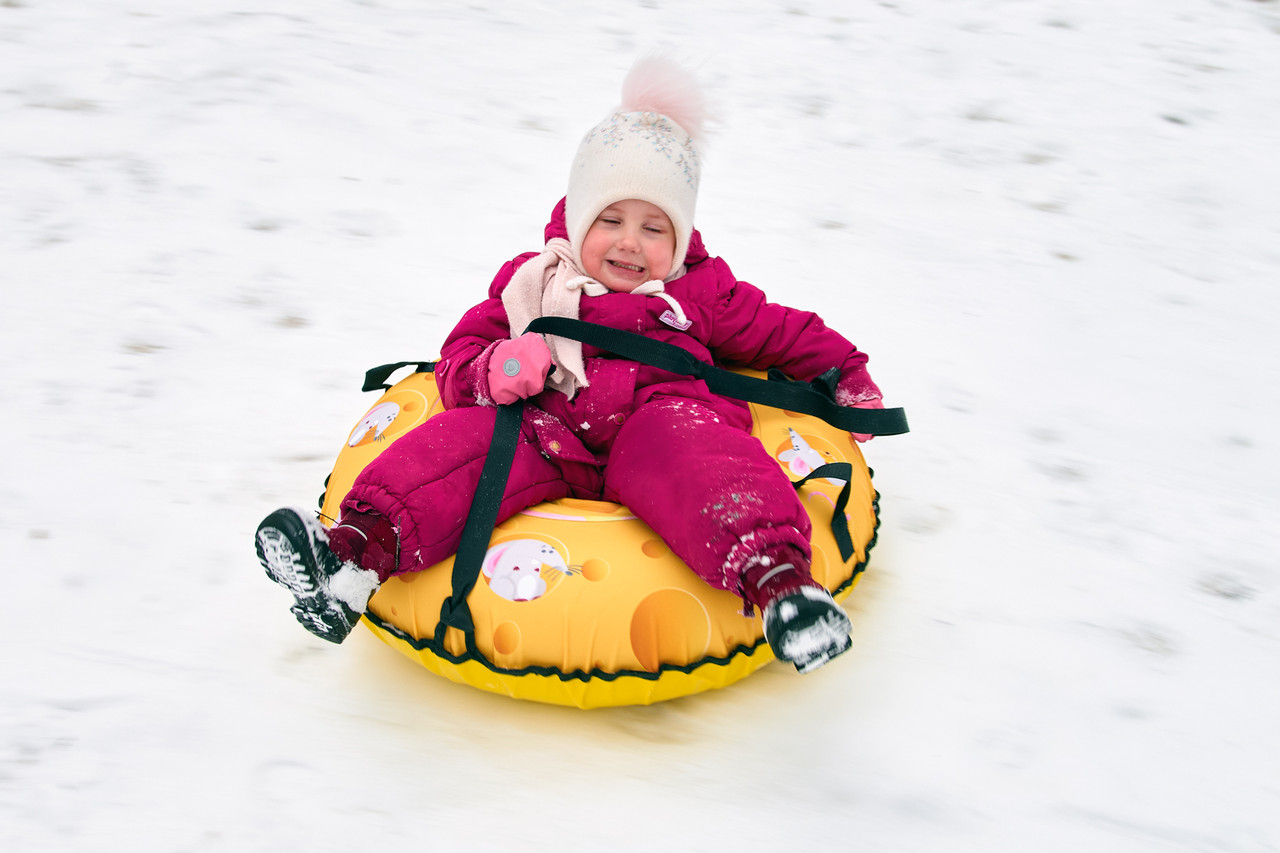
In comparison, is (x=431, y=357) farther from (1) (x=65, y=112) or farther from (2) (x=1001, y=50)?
(2) (x=1001, y=50)

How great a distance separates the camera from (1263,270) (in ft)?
11.0

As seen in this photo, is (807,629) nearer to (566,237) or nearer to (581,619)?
(581,619)

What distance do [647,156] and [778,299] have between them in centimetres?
132

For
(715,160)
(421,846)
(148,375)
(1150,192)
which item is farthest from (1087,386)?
(148,375)

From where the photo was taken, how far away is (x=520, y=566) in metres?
1.58

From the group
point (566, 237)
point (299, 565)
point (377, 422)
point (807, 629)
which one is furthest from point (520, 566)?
point (566, 237)

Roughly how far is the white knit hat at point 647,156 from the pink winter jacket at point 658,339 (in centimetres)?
11

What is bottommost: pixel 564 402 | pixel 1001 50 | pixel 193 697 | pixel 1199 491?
pixel 193 697

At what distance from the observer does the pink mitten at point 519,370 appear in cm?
175

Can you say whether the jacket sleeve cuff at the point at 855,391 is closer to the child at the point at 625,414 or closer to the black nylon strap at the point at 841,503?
the child at the point at 625,414

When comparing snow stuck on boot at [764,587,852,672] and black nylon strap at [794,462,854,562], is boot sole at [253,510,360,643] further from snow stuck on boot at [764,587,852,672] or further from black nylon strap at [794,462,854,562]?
black nylon strap at [794,462,854,562]

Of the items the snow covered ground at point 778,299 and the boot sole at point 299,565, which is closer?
the boot sole at point 299,565

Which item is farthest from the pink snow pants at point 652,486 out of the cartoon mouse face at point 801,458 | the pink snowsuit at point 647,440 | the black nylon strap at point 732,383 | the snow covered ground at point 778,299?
the snow covered ground at point 778,299

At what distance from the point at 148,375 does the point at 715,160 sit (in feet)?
7.54
